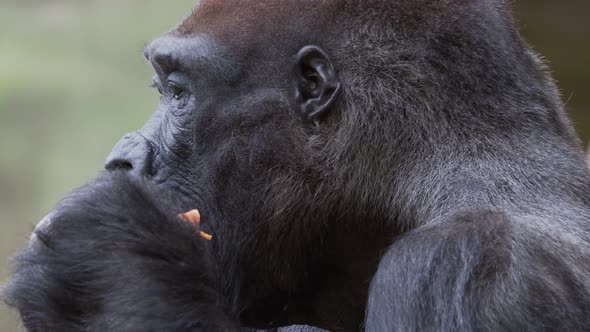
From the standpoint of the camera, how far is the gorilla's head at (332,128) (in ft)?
9.58

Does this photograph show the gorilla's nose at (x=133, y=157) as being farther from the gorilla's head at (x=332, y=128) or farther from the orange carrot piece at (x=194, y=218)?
the orange carrot piece at (x=194, y=218)

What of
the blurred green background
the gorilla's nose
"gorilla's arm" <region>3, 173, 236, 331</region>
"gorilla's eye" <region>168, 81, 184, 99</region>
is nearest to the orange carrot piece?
"gorilla's arm" <region>3, 173, 236, 331</region>

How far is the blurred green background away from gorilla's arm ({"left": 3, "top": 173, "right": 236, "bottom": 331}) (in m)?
5.18

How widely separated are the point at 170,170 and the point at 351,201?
2.06ft

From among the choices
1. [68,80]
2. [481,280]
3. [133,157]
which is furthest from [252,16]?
[68,80]

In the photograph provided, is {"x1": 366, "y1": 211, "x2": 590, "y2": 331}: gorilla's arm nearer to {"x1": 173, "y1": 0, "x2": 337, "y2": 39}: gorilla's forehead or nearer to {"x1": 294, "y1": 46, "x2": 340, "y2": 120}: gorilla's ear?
{"x1": 294, "y1": 46, "x2": 340, "y2": 120}: gorilla's ear

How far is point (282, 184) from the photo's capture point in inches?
120

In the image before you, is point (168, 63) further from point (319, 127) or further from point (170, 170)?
point (319, 127)

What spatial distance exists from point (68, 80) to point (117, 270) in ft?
19.3

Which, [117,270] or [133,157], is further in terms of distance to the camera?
[133,157]

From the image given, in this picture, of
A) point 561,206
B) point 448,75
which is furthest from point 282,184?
point 561,206

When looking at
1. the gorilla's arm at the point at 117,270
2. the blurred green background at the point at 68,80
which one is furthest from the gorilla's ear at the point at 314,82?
the blurred green background at the point at 68,80

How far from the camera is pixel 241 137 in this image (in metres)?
3.09

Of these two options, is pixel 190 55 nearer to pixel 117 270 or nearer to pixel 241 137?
pixel 241 137
